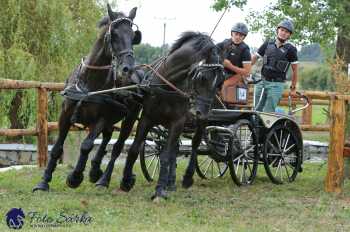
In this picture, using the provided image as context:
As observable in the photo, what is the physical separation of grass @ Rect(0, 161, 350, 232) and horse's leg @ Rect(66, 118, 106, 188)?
0.16m

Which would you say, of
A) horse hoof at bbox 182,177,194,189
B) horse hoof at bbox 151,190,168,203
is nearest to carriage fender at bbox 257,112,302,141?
horse hoof at bbox 182,177,194,189

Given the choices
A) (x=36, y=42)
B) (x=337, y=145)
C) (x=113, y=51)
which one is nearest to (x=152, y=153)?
(x=337, y=145)

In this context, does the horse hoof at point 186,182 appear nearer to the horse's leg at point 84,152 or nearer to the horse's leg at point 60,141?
the horse's leg at point 84,152

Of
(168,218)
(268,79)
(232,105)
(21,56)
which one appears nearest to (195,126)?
(232,105)

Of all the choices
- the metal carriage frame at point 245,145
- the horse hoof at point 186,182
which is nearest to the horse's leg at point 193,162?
the horse hoof at point 186,182

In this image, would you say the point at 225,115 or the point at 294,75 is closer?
the point at 225,115

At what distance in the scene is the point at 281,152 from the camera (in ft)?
34.8

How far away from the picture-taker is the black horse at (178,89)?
324 inches

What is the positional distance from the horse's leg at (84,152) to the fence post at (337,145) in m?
3.01

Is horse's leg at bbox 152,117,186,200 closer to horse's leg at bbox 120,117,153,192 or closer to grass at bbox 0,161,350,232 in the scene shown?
grass at bbox 0,161,350,232

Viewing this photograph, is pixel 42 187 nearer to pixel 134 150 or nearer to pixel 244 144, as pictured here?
pixel 134 150

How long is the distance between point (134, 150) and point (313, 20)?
32.9 feet

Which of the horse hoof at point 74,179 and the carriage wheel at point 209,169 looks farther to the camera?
the carriage wheel at point 209,169

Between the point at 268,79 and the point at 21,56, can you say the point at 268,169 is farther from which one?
the point at 21,56
